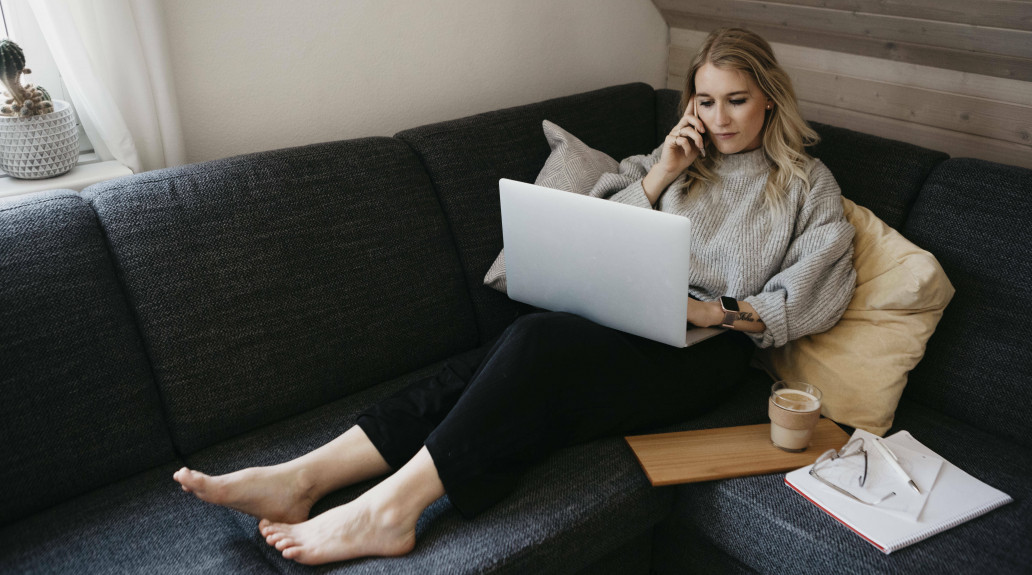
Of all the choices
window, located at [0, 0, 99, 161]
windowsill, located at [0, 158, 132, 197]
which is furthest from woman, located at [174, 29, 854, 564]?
window, located at [0, 0, 99, 161]

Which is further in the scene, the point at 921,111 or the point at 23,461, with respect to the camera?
the point at 921,111

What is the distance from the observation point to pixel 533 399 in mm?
1441

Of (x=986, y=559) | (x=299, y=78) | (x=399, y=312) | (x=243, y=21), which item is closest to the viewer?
(x=986, y=559)

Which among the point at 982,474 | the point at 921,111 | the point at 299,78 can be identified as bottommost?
the point at 982,474

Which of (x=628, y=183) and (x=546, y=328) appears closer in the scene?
(x=546, y=328)

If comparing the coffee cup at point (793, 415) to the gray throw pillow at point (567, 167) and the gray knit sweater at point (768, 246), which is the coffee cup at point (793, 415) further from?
the gray throw pillow at point (567, 167)

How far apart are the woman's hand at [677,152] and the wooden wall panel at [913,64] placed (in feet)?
2.04

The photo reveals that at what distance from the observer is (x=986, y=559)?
→ 1.24 meters

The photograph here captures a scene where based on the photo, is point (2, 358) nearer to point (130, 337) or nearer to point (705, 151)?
point (130, 337)

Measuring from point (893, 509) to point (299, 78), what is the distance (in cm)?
167

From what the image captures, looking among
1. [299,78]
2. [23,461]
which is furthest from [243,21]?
[23,461]

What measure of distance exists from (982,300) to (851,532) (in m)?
0.64

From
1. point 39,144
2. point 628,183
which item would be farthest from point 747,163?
point 39,144

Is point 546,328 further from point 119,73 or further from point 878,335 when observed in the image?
point 119,73
